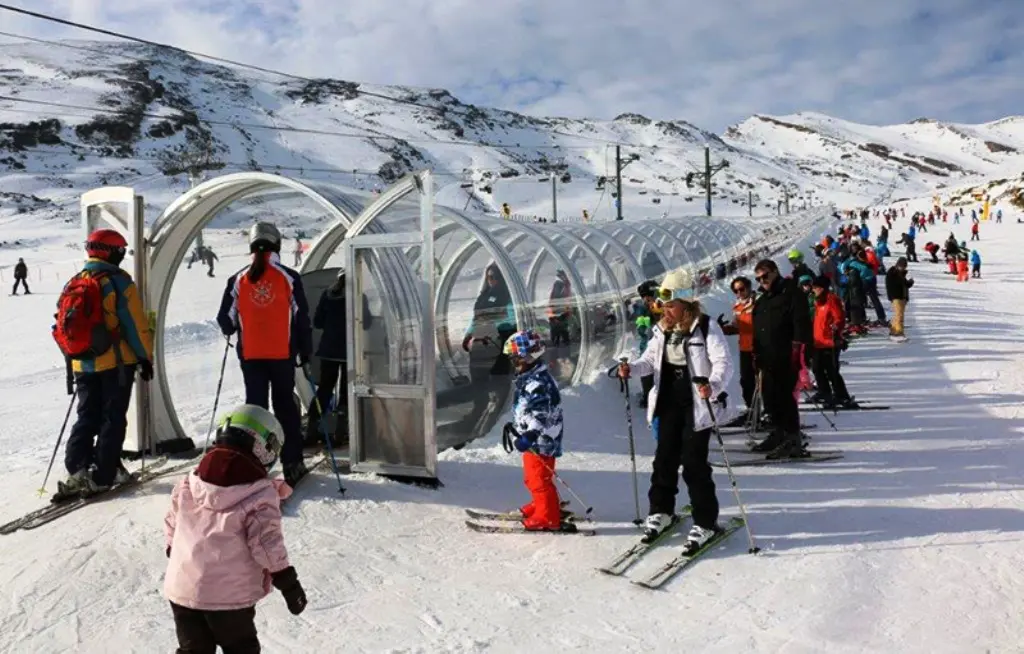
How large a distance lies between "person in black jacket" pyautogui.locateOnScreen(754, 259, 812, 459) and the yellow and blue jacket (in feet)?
16.6

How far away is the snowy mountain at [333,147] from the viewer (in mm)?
77625

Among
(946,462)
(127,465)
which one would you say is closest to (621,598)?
(946,462)

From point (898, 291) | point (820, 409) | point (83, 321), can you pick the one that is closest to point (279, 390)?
point (83, 321)

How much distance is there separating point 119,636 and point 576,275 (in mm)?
5862

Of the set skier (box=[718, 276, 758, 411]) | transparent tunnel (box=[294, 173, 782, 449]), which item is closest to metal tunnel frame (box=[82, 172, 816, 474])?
transparent tunnel (box=[294, 173, 782, 449])

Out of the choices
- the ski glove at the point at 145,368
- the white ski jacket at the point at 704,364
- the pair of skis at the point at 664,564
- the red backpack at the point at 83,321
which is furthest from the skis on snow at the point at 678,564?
the red backpack at the point at 83,321

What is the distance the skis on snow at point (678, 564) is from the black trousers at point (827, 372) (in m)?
4.31

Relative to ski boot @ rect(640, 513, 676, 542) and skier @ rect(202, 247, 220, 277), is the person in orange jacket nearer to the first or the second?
ski boot @ rect(640, 513, 676, 542)

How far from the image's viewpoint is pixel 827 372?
851 centimetres

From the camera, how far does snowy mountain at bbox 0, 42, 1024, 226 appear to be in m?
77.6

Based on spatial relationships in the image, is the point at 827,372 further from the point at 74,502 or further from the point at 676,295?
the point at 74,502

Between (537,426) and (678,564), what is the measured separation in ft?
3.88

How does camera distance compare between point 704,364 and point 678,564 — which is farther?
point 704,364

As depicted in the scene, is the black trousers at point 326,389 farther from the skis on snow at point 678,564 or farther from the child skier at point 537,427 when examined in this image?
the skis on snow at point 678,564
